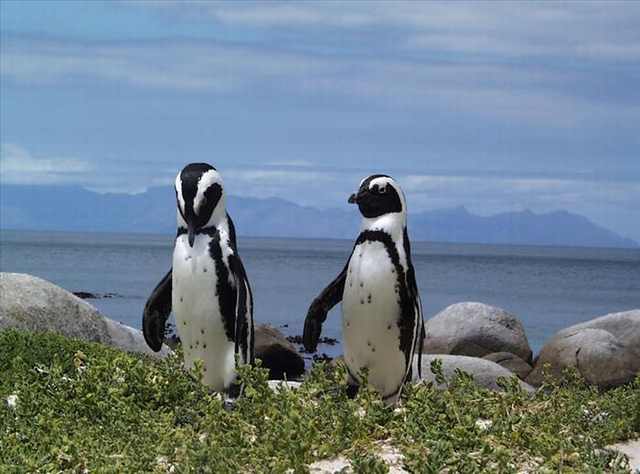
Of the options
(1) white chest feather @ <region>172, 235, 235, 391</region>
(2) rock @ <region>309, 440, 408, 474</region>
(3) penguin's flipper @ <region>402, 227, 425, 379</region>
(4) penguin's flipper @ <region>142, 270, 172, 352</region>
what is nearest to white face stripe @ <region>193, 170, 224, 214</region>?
(1) white chest feather @ <region>172, 235, 235, 391</region>

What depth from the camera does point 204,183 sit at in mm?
8688

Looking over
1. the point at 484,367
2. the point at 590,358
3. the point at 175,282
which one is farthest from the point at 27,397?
the point at 590,358

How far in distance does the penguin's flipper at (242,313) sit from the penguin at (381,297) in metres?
0.71

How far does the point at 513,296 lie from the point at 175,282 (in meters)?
65.2

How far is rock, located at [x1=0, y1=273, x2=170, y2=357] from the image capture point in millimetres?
14070

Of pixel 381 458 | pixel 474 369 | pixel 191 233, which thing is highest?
pixel 191 233

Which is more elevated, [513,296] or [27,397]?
[27,397]

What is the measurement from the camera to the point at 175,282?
8.76 m

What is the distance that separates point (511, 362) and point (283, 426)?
1386 cm

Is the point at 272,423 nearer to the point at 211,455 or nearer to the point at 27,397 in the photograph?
the point at 211,455

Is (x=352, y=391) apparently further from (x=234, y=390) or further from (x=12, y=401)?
(x=12, y=401)

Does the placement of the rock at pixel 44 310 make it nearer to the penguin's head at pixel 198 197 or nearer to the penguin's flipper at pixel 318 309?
the penguin's flipper at pixel 318 309

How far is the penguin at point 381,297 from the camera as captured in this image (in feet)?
28.2

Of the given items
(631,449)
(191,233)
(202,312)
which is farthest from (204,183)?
(631,449)
